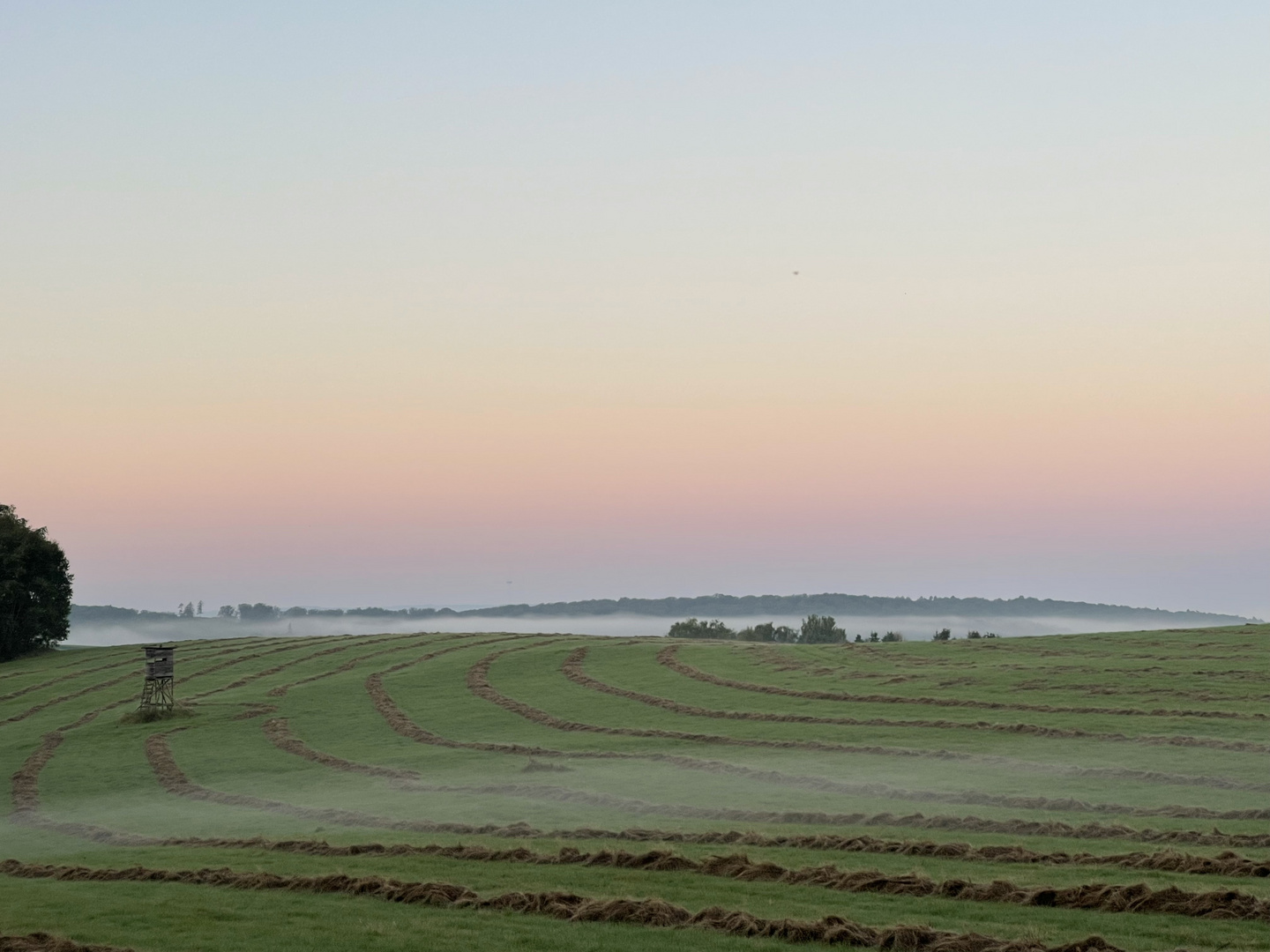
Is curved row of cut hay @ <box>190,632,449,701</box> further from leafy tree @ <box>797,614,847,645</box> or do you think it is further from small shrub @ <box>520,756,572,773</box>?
leafy tree @ <box>797,614,847,645</box>

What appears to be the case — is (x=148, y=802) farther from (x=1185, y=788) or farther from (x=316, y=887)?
(x=1185, y=788)

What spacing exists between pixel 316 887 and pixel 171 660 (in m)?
37.7

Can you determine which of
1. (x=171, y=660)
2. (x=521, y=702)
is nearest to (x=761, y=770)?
(x=521, y=702)

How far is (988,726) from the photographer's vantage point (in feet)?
127

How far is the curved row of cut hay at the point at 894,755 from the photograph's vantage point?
83.0 feet

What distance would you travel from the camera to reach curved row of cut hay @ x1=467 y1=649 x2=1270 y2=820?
2530cm

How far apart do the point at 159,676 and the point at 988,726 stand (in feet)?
128

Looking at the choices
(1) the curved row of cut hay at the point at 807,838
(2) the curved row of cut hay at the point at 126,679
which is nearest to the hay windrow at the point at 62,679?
(2) the curved row of cut hay at the point at 126,679

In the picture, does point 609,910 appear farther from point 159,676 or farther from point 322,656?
point 322,656

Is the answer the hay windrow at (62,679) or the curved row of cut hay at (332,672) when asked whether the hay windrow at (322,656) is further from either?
the hay windrow at (62,679)

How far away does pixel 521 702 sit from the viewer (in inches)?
2044

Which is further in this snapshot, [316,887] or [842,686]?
[842,686]

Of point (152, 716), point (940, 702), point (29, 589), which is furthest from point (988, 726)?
point (29, 589)

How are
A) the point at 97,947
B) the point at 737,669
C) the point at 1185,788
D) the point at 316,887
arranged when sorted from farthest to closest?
the point at 737,669 < the point at 1185,788 < the point at 316,887 < the point at 97,947
